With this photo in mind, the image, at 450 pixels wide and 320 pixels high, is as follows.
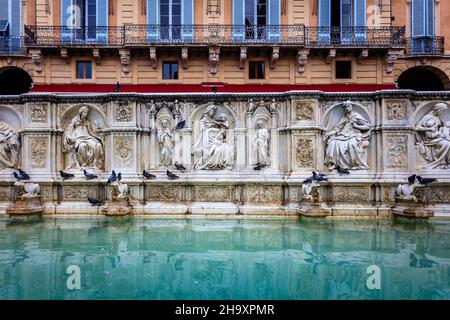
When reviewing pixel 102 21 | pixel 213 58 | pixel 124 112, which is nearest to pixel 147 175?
pixel 124 112

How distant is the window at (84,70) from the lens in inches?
876

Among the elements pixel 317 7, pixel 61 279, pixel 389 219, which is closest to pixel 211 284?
pixel 61 279

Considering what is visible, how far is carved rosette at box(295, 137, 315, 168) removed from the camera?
9.12 metres

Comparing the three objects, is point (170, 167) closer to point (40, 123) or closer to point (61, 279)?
point (40, 123)

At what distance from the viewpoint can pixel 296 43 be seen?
69.1 feet

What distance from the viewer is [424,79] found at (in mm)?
25141

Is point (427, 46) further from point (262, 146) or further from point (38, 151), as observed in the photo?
point (38, 151)

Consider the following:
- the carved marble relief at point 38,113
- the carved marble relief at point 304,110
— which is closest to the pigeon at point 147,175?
the carved marble relief at point 38,113

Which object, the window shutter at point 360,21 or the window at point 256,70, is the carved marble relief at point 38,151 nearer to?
the window at point 256,70

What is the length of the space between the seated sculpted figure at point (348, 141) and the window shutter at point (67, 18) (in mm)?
18999

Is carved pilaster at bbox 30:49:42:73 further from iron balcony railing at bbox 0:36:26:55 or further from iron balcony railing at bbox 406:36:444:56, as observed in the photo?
iron balcony railing at bbox 406:36:444:56

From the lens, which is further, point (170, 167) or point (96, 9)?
point (96, 9)

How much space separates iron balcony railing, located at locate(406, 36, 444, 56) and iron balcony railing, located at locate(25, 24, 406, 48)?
2.22 meters
